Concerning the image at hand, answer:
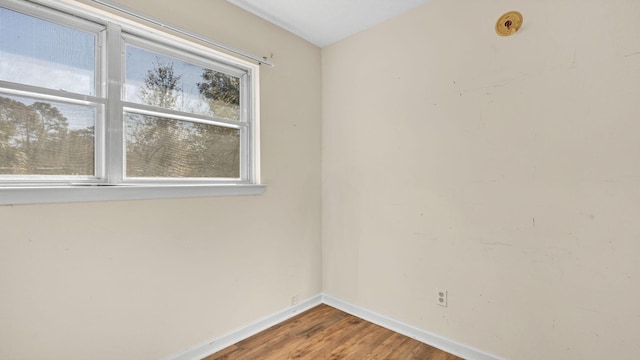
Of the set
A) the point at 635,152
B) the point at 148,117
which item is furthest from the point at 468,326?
the point at 148,117

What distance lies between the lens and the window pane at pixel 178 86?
1.75 metres

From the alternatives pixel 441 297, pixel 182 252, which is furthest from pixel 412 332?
pixel 182 252

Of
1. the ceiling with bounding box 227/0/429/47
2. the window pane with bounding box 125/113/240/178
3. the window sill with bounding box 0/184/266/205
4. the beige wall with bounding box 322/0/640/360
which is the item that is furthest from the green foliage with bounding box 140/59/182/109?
the beige wall with bounding box 322/0/640/360

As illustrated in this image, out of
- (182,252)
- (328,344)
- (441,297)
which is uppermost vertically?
(182,252)

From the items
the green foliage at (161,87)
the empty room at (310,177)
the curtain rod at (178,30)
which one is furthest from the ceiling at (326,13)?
the green foliage at (161,87)

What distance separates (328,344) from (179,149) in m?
1.75

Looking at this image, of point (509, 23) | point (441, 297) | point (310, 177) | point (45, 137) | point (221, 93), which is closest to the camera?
point (45, 137)

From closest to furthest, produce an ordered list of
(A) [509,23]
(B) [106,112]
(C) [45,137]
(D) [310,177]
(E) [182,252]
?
(C) [45,137], (B) [106,112], (A) [509,23], (E) [182,252], (D) [310,177]

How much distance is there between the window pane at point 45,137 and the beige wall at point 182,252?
226mm

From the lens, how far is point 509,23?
173 centimetres

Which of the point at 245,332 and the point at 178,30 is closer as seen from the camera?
the point at 178,30

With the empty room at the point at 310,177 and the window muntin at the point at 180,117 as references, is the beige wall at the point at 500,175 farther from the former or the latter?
the window muntin at the point at 180,117

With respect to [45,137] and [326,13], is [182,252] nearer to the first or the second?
[45,137]

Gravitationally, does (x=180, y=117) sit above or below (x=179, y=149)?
above
